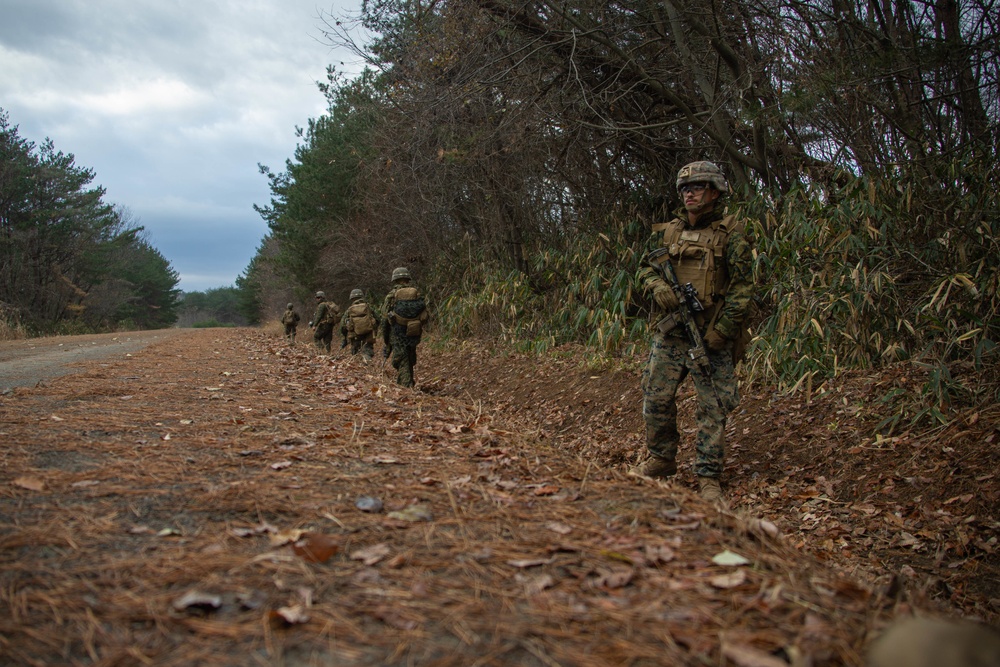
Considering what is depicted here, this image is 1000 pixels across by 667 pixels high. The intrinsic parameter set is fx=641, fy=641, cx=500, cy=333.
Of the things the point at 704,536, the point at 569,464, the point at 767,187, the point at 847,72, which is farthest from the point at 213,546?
the point at 767,187

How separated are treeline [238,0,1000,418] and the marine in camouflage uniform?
2.01 metres

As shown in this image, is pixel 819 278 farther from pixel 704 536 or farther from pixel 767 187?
pixel 704 536

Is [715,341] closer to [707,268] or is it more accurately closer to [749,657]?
[707,268]

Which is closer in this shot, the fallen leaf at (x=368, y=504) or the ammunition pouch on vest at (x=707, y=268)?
the fallen leaf at (x=368, y=504)

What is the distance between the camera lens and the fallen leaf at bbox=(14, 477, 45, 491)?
2938 millimetres

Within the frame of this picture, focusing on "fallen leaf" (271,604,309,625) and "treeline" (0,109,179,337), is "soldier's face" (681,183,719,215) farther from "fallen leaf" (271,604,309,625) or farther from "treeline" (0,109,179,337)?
"treeline" (0,109,179,337)

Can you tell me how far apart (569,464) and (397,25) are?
836 cm

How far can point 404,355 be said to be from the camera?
389 inches

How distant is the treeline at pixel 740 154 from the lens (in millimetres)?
5895

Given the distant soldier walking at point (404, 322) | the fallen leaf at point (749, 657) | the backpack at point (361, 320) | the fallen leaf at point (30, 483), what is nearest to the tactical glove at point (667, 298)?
the fallen leaf at point (749, 657)

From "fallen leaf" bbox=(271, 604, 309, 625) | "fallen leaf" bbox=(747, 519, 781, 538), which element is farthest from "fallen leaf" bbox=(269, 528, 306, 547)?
"fallen leaf" bbox=(747, 519, 781, 538)

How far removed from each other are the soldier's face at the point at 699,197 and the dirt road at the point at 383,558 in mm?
2016

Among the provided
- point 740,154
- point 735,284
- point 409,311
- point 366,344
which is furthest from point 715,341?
point 366,344

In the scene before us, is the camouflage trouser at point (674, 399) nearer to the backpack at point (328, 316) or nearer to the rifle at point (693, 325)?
the rifle at point (693, 325)
